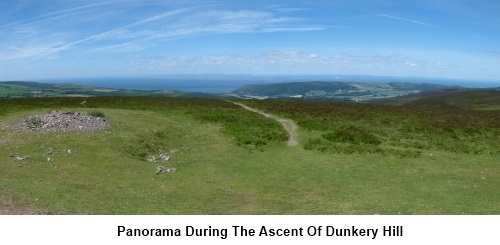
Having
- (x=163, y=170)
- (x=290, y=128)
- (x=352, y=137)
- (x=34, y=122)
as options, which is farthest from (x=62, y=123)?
(x=352, y=137)

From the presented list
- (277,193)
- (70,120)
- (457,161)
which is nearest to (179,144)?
(70,120)

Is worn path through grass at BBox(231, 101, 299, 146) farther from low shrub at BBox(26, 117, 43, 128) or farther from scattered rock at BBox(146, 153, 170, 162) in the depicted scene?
low shrub at BBox(26, 117, 43, 128)

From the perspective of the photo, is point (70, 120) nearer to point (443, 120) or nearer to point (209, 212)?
point (209, 212)

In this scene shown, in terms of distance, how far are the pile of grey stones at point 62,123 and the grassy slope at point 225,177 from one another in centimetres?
130

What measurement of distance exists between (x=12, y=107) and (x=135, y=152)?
3320cm

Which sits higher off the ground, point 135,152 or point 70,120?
point 70,120

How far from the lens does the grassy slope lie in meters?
20.0

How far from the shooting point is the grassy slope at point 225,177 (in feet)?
65.5

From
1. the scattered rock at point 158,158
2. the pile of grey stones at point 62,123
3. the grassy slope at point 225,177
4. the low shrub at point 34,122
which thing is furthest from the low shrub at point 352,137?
the low shrub at point 34,122

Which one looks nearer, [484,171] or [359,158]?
[484,171]

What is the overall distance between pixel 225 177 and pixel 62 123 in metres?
18.9

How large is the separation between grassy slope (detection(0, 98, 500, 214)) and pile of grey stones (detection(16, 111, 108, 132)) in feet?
4.26

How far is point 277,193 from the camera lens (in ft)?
77.1

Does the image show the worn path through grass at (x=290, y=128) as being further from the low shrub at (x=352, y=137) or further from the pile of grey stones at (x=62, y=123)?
the pile of grey stones at (x=62, y=123)
